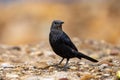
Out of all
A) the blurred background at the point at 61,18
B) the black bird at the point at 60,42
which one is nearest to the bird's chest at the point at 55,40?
the black bird at the point at 60,42

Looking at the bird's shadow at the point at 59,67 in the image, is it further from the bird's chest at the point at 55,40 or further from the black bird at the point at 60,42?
the bird's chest at the point at 55,40

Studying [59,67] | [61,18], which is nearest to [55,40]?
[59,67]

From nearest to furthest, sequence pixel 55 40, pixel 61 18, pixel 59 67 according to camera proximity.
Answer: pixel 55 40 < pixel 59 67 < pixel 61 18

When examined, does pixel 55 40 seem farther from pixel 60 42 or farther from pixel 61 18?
pixel 61 18

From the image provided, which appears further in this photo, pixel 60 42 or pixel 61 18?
pixel 61 18

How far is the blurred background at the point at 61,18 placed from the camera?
103 feet

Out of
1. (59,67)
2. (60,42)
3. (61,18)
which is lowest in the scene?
(59,67)

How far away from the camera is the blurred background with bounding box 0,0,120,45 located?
31422 millimetres

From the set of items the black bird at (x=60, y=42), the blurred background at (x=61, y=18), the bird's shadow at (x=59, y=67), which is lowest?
the bird's shadow at (x=59, y=67)

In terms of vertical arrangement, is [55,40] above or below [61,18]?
below

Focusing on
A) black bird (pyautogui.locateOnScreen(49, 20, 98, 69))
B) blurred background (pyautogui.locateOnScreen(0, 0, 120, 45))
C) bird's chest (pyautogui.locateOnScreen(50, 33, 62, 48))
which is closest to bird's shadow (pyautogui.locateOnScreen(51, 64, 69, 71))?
black bird (pyautogui.locateOnScreen(49, 20, 98, 69))

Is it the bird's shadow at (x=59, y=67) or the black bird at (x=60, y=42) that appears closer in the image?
the black bird at (x=60, y=42)

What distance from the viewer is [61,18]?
110 feet

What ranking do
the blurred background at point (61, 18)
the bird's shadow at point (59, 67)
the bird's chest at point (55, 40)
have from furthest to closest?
the blurred background at point (61, 18)
the bird's shadow at point (59, 67)
the bird's chest at point (55, 40)
